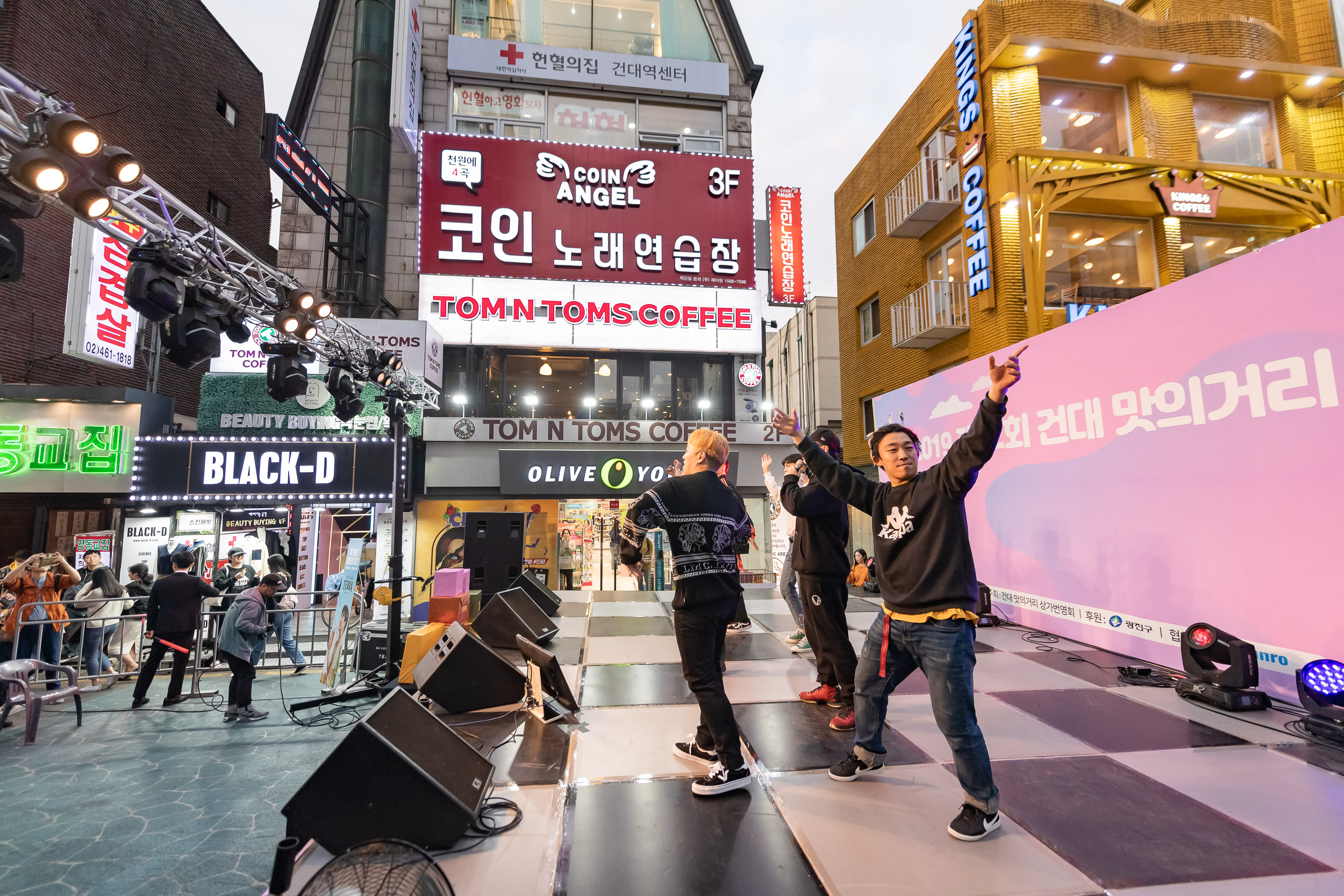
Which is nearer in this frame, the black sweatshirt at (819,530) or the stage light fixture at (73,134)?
the stage light fixture at (73,134)

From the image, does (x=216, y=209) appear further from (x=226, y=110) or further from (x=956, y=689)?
(x=956, y=689)

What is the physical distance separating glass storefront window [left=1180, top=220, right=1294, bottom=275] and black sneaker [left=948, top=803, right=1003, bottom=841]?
13846 mm

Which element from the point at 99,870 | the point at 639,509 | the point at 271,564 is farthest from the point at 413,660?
the point at 271,564

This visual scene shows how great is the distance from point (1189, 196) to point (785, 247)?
7751 millimetres

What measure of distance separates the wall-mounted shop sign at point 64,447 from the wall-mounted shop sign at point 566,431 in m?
5.42

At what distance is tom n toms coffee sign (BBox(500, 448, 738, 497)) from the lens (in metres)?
12.7

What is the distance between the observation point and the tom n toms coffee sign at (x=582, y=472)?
12656 millimetres

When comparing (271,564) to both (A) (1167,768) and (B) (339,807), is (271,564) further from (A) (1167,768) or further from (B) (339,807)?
(A) (1167,768)

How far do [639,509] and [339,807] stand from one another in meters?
1.95

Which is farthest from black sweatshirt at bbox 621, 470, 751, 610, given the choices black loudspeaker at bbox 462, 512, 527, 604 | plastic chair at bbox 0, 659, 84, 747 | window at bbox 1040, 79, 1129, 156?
window at bbox 1040, 79, 1129, 156

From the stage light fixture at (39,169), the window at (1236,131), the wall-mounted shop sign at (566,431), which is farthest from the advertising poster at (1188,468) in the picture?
the window at (1236,131)

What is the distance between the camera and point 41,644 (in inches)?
263

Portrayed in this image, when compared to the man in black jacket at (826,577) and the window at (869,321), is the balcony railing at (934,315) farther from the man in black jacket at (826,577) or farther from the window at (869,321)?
the man in black jacket at (826,577)

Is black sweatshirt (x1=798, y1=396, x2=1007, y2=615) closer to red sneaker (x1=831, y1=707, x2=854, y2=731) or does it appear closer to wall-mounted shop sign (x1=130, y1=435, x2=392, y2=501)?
red sneaker (x1=831, y1=707, x2=854, y2=731)
